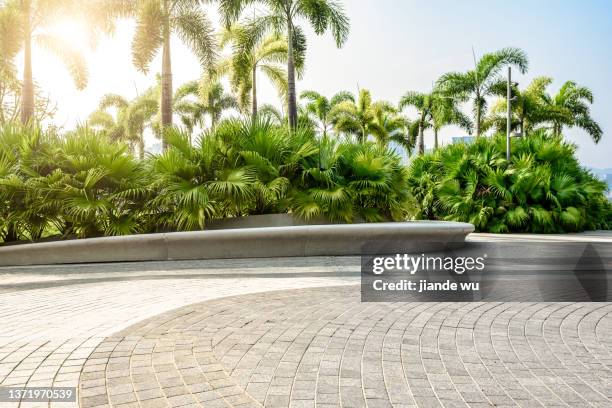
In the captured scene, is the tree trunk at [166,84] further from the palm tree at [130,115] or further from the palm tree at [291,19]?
the palm tree at [130,115]

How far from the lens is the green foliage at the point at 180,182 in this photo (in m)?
9.27

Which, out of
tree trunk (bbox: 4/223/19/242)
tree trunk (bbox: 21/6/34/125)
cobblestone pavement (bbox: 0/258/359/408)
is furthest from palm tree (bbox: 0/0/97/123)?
cobblestone pavement (bbox: 0/258/359/408)

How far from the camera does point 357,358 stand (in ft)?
11.7

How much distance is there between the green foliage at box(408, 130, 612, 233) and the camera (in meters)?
16.5

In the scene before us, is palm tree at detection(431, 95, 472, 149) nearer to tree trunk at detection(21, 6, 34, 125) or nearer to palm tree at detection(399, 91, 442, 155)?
palm tree at detection(399, 91, 442, 155)

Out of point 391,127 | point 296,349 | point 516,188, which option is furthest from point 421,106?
point 296,349

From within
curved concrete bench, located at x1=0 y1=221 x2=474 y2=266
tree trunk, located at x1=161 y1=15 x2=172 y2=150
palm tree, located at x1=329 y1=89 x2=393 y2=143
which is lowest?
curved concrete bench, located at x1=0 y1=221 x2=474 y2=266

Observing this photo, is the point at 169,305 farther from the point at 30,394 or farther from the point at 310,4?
the point at 310,4

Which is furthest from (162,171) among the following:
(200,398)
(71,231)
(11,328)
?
(200,398)

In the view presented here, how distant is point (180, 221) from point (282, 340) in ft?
19.2

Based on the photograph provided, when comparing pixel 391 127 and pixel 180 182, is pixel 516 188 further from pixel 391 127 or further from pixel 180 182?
pixel 391 127

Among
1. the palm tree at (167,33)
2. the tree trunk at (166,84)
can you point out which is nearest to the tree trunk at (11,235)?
the palm tree at (167,33)

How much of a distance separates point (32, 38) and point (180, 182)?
19804 millimetres

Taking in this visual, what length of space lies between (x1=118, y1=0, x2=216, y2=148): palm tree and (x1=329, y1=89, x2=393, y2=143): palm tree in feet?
77.1
